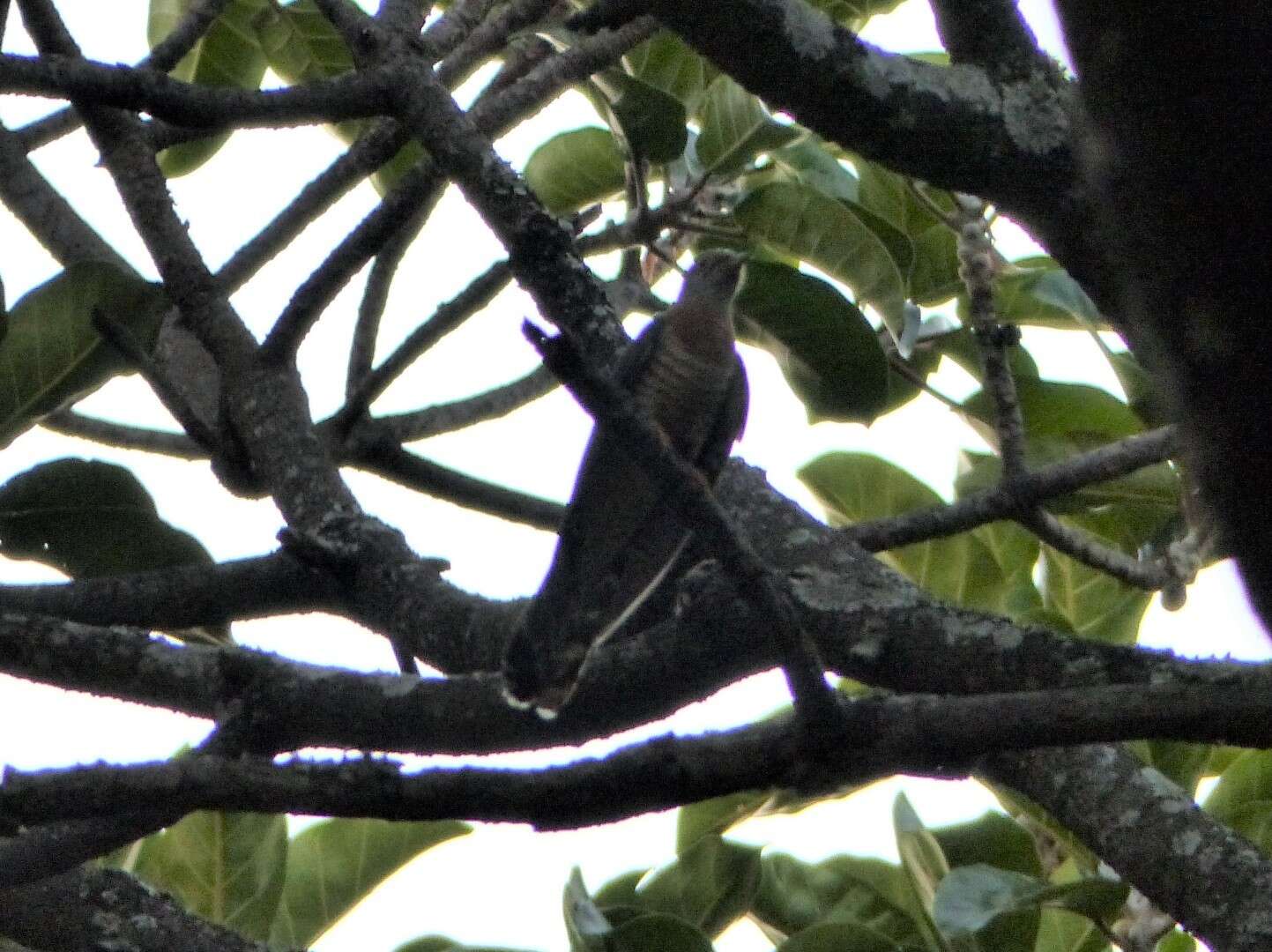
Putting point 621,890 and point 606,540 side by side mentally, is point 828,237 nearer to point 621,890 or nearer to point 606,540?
point 606,540

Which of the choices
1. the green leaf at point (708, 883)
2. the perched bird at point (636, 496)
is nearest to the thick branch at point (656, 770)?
the perched bird at point (636, 496)

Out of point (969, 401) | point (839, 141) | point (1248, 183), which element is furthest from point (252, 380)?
point (1248, 183)

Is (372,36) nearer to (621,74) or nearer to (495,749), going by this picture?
(621,74)

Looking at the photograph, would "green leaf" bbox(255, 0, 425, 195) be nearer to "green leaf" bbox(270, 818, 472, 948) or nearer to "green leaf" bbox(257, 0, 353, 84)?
"green leaf" bbox(257, 0, 353, 84)

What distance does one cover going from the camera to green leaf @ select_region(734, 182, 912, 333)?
3.42 metres

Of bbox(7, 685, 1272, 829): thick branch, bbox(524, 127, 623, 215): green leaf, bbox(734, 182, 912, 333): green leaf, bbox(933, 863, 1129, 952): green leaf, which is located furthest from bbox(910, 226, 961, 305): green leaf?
bbox(7, 685, 1272, 829): thick branch

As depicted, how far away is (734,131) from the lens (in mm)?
3432

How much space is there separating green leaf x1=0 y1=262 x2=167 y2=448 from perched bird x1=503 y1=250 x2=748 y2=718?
0.90m

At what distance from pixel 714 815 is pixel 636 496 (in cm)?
87

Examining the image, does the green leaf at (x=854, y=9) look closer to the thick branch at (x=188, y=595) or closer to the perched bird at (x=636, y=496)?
the perched bird at (x=636, y=496)

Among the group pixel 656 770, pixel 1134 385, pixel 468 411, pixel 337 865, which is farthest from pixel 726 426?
pixel 656 770

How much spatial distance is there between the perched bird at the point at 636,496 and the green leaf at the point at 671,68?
1.29 feet

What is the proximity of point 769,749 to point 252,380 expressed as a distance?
5.92 ft

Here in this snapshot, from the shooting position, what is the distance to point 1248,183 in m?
0.72
